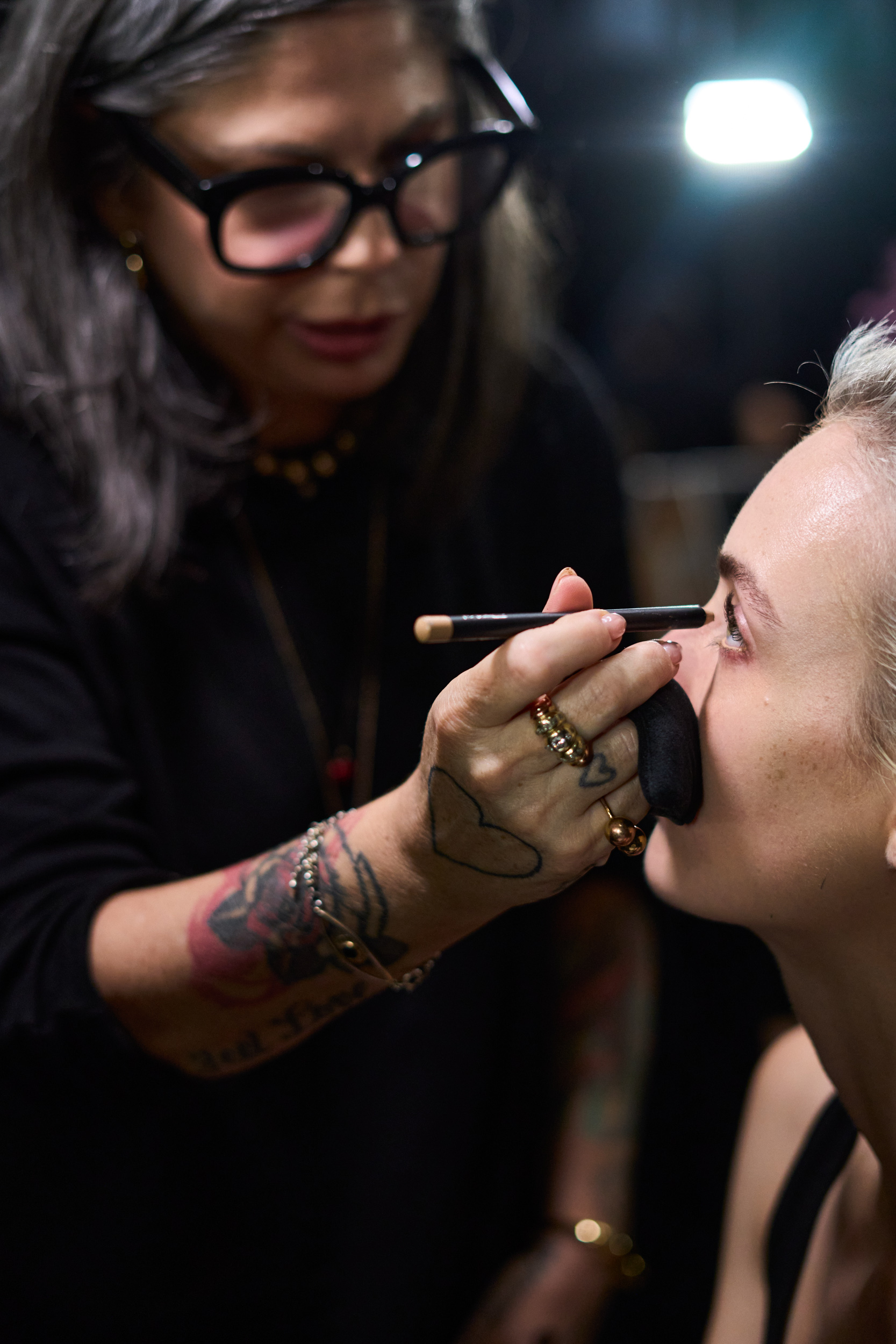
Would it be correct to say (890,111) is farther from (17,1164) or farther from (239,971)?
(17,1164)

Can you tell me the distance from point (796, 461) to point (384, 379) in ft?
1.74

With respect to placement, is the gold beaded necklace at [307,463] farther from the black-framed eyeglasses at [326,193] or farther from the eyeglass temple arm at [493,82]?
the eyeglass temple arm at [493,82]

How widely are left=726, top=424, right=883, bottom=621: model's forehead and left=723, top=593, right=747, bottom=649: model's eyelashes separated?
0.04m

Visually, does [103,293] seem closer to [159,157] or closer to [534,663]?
[159,157]

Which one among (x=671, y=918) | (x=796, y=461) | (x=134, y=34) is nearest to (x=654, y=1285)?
(x=671, y=918)

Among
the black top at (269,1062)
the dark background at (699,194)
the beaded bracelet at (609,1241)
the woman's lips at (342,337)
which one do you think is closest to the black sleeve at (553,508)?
the black top at (269,1062)

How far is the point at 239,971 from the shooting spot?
840 mm

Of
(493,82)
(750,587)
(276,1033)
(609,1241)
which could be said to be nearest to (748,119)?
(493,82)

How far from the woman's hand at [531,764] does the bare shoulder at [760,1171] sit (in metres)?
0.54

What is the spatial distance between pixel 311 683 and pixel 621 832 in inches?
24.7

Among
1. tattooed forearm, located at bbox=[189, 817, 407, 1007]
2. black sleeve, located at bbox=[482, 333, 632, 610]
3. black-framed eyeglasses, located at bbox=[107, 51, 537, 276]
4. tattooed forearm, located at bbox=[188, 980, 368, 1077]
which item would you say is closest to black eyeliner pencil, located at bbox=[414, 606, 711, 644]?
tattooed forearm, located at bbox=[189, 817, 407, 1007]

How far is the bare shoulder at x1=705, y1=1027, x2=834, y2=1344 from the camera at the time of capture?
1074 millimetres

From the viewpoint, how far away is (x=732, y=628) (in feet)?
2.66

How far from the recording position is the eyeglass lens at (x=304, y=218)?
1.00 metres
